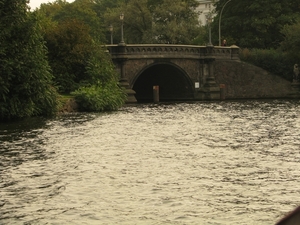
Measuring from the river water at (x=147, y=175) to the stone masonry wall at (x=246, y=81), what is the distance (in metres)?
36.6

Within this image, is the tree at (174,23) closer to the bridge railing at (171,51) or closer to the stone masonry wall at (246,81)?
the bridge railing at (171,51)

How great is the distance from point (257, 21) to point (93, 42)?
84.0ft

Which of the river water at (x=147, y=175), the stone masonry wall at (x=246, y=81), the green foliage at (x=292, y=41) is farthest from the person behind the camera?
the stone masonry wall at (x=246, y=81)

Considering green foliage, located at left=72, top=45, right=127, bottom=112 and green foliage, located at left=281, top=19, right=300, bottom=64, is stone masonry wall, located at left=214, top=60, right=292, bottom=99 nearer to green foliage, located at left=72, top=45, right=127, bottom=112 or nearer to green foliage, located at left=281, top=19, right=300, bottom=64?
green foliage, located at left=281, top=19, right=300, bottom=64

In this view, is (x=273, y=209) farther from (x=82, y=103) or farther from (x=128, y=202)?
(x=82, y=103)

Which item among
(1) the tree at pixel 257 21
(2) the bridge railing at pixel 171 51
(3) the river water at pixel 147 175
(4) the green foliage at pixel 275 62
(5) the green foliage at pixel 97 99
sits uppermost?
(1) the tree at pixel 257 21

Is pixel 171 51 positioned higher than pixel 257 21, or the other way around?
pixel 257 21

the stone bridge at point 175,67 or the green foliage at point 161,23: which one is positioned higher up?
the green foliage at point 161,23

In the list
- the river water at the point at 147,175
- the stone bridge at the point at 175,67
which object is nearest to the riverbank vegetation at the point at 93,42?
the river water at the point at 147,175

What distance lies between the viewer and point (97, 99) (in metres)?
36.3

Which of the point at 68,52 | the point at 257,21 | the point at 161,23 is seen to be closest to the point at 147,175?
the point at 68,52

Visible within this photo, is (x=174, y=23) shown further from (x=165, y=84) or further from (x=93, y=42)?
(x=93, y=42)

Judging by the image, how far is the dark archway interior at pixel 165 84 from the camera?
6078 cm

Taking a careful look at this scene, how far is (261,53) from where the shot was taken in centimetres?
6231
